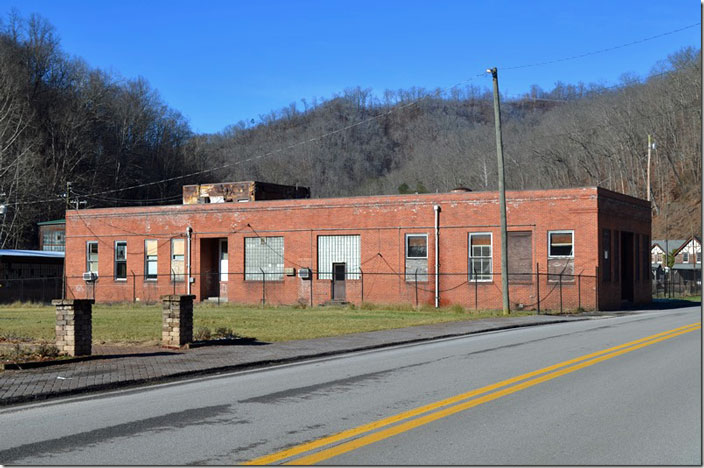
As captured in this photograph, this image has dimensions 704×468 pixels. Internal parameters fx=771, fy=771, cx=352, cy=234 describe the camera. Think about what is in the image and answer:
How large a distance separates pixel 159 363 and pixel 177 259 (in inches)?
1269

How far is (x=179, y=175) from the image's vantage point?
10525cm

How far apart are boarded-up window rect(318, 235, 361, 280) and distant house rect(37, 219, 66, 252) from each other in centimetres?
3507

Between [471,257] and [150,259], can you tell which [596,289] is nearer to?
[471,257]

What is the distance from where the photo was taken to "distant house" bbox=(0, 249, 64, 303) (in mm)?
47344

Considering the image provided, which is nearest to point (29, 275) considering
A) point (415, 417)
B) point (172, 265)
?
point (172, 265)

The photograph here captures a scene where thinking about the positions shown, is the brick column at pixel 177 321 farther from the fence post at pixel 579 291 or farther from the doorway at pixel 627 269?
the doorway at pixel 627 269

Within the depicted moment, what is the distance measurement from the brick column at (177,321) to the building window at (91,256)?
33.9 m

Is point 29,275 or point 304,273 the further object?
point 29,275

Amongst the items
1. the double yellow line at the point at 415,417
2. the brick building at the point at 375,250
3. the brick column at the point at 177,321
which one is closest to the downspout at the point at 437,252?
the brick building at the point at 375,250

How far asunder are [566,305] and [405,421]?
1174 inches

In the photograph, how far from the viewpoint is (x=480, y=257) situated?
3894 centimetres

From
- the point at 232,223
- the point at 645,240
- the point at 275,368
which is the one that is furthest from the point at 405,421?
the point at 645,240

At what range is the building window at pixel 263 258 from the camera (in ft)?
143

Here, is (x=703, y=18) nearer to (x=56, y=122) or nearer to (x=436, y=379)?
(x=436, y=379)
